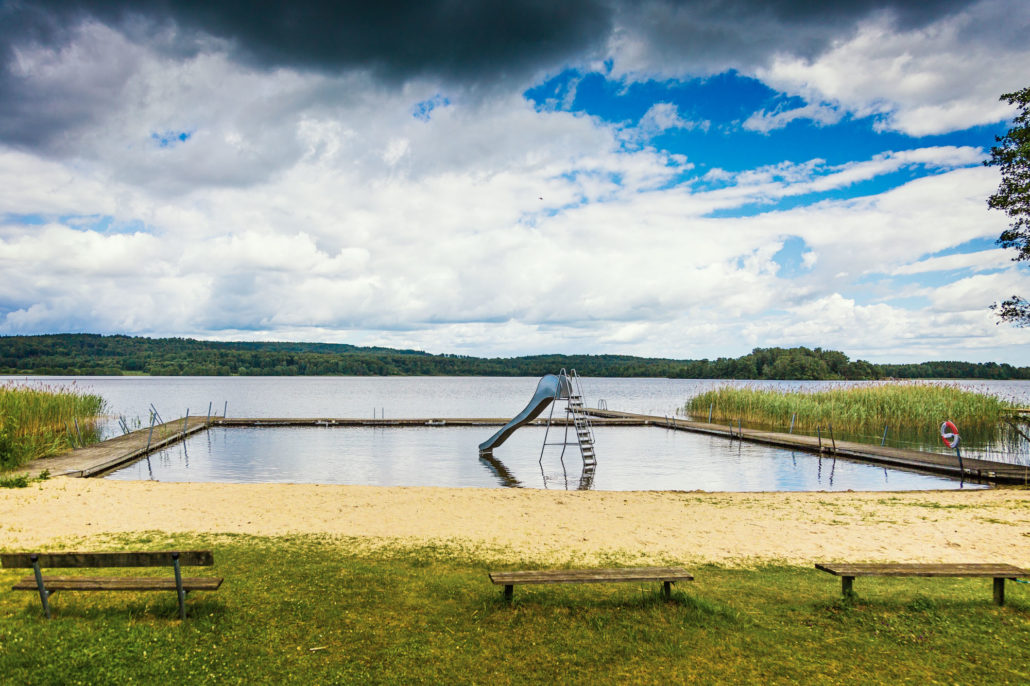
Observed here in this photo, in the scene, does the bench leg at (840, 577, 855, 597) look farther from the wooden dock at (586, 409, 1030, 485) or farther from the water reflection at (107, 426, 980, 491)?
the wooden dock at (586, 409, 1030, 485)

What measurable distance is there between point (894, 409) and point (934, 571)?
27.5 m

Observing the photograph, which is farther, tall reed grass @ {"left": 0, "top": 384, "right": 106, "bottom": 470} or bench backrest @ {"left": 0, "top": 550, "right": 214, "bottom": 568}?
tall reed grass @ {"left": 0, "top": 384, "right": 106, "bottom": 470}

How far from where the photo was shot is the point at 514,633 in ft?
18.1

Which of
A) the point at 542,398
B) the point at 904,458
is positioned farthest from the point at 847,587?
the point at 542,398

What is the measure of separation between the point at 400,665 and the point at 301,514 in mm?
6852

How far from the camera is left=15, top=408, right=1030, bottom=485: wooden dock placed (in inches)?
643

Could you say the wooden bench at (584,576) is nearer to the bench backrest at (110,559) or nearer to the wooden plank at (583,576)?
the wooden plank at (583,576)

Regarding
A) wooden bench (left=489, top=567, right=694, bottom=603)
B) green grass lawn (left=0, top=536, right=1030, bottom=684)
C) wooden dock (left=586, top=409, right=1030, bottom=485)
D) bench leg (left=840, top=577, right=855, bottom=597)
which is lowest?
wooden dock (left=586, top=409, right=1030, bottom=485)

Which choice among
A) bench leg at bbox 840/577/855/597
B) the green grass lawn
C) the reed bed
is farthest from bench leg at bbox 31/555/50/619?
the reed bed

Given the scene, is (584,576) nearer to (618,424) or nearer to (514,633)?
(514,633)

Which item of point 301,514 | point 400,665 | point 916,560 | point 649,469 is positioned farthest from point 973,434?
point 400,665

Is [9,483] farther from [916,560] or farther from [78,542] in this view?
[916,560]

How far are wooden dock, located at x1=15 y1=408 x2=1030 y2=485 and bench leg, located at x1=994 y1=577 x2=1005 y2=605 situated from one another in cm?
1179

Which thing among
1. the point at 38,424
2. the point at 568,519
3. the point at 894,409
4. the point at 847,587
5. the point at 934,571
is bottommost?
the point at 568,519
